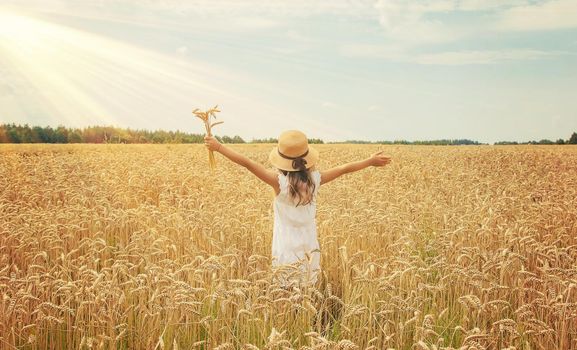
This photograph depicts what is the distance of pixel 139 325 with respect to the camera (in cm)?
389

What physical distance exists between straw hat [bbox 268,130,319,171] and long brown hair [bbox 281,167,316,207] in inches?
2.3

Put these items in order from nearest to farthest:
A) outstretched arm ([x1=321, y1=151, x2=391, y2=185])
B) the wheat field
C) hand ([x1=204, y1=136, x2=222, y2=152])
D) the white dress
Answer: the wheat field
hand ([x1=204, y1=136, x2=222, y2=152])
the white dress
outstretched arm ([x1=321, y1=151, x2=391, y2=185])

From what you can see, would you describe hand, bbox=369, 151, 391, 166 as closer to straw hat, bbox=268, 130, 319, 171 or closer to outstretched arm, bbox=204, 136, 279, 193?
straw hat, bbox=268, 130, 319, 171

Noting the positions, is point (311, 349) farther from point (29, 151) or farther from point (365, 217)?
point (29, 151)

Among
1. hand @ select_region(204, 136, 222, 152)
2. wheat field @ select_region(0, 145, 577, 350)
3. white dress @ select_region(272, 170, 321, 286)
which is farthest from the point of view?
white dress @ select_region(272, 170, 321, 286)

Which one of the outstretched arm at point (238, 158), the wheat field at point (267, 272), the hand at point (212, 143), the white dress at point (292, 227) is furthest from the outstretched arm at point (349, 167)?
the hand at point (212, 143)

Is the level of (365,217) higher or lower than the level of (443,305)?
higher

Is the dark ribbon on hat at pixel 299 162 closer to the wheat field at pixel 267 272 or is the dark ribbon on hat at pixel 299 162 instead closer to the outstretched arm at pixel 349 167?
the outstretched arm at pixel 349 167

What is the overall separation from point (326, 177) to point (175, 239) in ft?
8.57

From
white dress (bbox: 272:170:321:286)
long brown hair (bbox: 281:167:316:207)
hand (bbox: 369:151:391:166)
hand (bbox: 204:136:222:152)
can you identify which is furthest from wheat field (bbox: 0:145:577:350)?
hand (bbox: 204:136:222:152)

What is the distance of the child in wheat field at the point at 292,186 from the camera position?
463cm

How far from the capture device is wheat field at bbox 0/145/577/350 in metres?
3.54

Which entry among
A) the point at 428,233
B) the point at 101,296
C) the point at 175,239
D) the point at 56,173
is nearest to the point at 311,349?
the point at 101,296

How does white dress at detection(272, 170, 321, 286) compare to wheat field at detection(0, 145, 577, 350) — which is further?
white dress at detection(272, 170, 321, 286)
